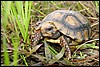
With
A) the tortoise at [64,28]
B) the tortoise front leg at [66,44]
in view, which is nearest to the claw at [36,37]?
the tortoise at [64,28]

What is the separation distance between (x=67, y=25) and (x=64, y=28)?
4 cm

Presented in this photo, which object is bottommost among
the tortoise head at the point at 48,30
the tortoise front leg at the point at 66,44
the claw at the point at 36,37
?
the tortoise front leg at the point at 66,44

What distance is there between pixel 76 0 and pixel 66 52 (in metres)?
1.13

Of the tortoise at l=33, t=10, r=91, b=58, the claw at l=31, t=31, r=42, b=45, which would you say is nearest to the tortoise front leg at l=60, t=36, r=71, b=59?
the tortoise at l=33, t=10, r=91, b=58

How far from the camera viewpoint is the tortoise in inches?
74.6

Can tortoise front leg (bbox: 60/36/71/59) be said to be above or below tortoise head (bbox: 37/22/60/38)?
below

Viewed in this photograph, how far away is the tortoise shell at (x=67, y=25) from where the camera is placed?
6.30 feet

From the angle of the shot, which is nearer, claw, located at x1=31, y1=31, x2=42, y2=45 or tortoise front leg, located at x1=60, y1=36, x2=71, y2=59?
tortoise front leg, located at x1=60, y1=36, x2=71, y2=59

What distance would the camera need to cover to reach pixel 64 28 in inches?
77.2

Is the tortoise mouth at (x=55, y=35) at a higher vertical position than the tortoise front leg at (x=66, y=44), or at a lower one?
higher

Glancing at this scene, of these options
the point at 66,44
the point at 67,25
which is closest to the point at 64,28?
the point at 67,25

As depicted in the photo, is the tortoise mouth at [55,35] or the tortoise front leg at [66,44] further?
the tortoise mouth at [55,35]

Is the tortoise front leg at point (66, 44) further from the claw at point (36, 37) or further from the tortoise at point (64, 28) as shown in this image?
the claw at point (36, 37)

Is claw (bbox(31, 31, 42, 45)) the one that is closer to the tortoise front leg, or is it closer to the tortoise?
the tortoise
